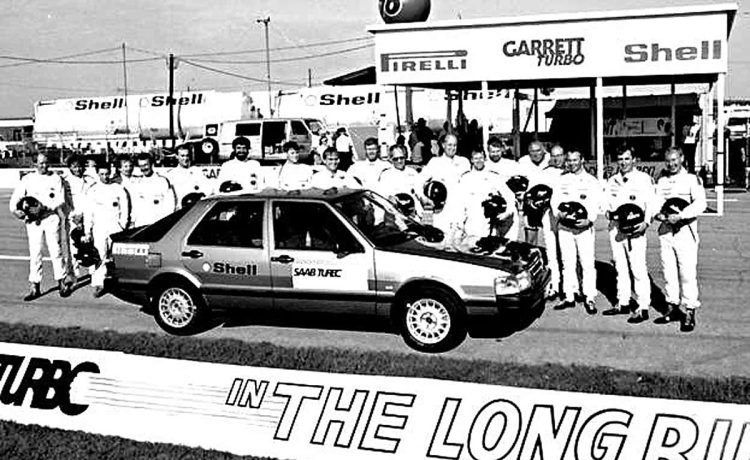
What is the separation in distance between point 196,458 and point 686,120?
78.1 ft

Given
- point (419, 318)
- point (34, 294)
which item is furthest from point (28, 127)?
point (419, 318)

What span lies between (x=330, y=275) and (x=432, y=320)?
100cm

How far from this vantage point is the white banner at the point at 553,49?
1792 centimetres

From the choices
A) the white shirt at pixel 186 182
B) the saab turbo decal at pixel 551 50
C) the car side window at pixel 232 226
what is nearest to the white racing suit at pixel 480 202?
the car side window at pixel 232 226

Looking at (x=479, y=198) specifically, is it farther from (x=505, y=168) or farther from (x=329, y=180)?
(x=329, y=180)

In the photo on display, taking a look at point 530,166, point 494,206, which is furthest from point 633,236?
point 530,166

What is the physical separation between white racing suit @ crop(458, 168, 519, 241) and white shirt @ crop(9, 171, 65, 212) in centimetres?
467

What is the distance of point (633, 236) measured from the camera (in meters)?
8.40

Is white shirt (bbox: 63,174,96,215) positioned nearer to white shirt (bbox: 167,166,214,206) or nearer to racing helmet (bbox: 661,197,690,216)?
white shirt (bbox: 167,166,214,206)

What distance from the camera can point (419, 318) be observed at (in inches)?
300

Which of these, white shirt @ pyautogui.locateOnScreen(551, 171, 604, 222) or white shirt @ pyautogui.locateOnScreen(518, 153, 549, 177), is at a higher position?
white shirt @ pyautogui.locateOnScreen(518, 153, 549, 177)

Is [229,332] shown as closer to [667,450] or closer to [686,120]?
[667,450]

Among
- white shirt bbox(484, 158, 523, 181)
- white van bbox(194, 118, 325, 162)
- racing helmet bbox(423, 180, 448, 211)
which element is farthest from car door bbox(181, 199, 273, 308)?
white van bbox(194, 118, 325, 162)

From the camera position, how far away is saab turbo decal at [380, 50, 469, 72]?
19.4m
